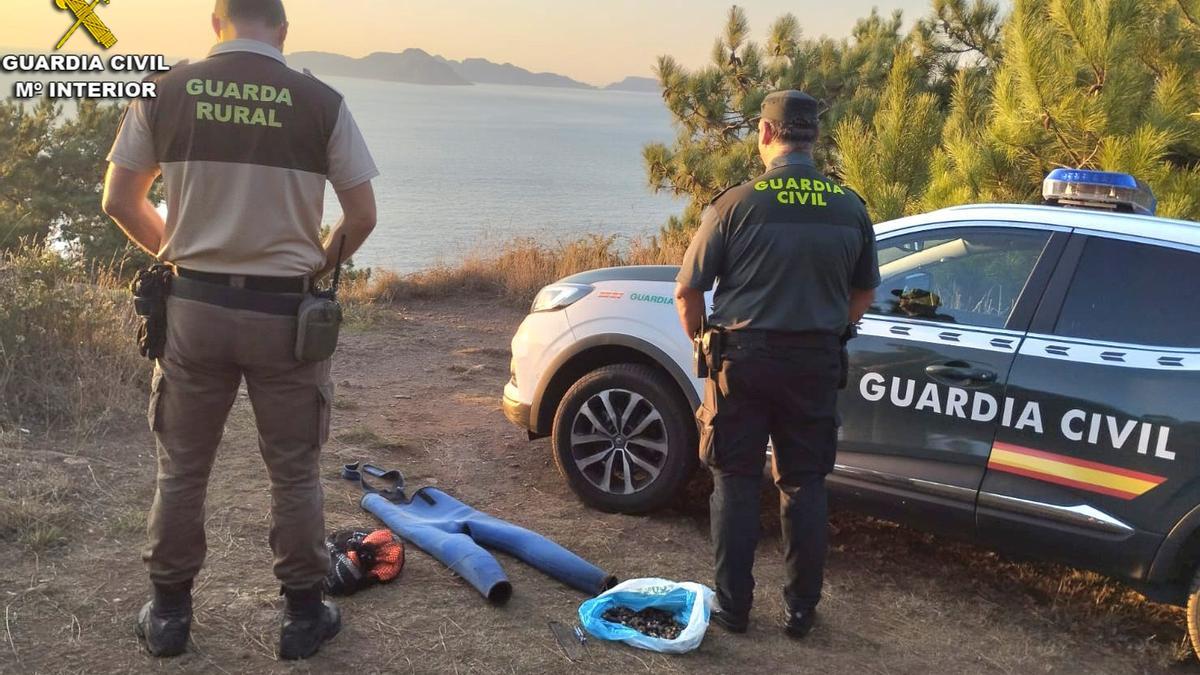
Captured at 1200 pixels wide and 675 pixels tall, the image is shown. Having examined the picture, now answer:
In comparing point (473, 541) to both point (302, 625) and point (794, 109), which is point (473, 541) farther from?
point (794, 109)

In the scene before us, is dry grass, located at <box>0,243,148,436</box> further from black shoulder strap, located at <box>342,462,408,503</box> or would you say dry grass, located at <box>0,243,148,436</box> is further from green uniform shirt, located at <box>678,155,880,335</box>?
green uniform shirt, located at <box>678,155,880,335</box>

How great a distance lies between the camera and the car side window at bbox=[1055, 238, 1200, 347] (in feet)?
11.9

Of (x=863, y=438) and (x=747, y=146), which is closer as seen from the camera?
(x=863, y=438)

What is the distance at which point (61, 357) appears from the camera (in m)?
5.77

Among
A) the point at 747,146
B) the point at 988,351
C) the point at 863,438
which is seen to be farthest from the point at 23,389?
the point at 747,146

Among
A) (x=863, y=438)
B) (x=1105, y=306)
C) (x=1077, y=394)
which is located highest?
(x=1105, y=306)

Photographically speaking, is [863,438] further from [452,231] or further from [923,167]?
[452,231]

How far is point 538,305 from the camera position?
532cm

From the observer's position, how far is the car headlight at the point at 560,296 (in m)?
5.12

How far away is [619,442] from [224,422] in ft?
6.88

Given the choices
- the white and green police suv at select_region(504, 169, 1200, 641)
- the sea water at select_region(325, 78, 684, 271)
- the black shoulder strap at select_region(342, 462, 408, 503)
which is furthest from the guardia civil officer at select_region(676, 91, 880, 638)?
the sea water at select_region(325, 78, 684, 271)

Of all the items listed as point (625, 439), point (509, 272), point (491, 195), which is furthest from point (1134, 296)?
point (491, 195)

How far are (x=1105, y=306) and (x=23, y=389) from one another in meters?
5.37

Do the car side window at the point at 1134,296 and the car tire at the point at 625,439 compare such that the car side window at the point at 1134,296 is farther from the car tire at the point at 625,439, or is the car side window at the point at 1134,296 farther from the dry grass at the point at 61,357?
the dry grass at the point at 61,357
